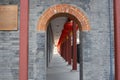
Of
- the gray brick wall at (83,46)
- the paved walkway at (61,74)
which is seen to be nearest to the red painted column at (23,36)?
the gray brick wall at (83,46)

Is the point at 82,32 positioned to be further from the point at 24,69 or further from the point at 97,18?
the point at 24,69

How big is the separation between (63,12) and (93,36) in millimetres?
1385

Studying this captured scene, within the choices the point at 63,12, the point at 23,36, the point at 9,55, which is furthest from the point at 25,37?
the point at 63,12

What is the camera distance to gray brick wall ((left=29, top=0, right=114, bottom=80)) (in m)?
10.0

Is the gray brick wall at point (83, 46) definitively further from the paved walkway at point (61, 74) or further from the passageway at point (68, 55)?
the paved walkway at point (61, 74)

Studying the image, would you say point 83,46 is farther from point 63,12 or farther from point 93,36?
point 63,12

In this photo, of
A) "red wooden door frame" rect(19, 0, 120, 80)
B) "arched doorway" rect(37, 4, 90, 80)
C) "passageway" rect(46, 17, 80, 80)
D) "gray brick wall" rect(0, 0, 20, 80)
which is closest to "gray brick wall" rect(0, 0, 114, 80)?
"gray brick wall" rect(0, 0, 20, 80)

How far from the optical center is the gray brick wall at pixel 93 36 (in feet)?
32.9

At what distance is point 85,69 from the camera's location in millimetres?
10000

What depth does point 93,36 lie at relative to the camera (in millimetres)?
10133

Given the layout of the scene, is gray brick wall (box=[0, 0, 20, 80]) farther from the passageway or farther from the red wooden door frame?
the passageway

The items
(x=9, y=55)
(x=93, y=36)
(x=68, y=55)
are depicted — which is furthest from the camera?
(x=68, y=55)

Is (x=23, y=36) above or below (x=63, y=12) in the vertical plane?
below

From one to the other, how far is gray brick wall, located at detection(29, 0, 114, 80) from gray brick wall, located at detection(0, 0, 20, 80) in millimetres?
527
